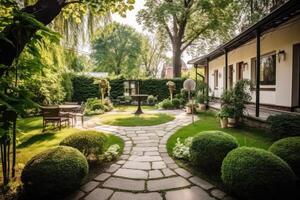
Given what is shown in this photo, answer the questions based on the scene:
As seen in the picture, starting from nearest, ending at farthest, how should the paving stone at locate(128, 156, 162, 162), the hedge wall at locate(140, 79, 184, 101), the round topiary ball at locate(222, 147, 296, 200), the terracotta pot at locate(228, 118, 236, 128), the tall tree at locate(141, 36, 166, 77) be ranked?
1. the round topiary ball at locate(222, 147, 296, 200)
2. the paving stone at locate(128, 156, 162, 162)
3. the terracotta pot at locate(228, 118, 236, 128)
4. the hedge wall at locate(140, 79, 184, 101)
5. the tall tree at locate(141, 36, 166, 77)

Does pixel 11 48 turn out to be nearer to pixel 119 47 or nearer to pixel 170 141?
pixel 170 141

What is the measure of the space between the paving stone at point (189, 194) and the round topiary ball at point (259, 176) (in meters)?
0.38

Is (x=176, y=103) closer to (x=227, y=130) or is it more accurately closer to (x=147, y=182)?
(x=227, y=130)

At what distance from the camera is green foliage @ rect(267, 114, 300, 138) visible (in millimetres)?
5027

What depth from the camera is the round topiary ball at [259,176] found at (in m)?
2.72

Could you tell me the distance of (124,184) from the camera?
11.7ft

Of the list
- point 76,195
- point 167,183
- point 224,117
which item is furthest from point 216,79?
point 76,195

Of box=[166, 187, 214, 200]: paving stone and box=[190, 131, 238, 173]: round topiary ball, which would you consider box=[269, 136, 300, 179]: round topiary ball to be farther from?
box=[166, 187, 214, 200]: paving stone

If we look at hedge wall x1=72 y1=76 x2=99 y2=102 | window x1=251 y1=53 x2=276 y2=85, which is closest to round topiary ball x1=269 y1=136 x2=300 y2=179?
window x1=251 y1=53 x2=276 y2=85

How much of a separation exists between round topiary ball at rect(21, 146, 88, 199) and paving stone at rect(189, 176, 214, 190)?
5.89 feet

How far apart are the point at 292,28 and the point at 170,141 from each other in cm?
583

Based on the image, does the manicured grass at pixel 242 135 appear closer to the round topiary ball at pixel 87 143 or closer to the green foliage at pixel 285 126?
the green foliage at pixel 285 126

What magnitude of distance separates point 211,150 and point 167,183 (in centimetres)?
94

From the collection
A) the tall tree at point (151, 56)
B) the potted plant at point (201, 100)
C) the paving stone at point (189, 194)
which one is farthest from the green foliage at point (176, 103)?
the tall tree at point (151, 56)
